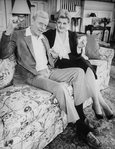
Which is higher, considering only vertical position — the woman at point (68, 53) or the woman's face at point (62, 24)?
the woman's face at point (62, 24)

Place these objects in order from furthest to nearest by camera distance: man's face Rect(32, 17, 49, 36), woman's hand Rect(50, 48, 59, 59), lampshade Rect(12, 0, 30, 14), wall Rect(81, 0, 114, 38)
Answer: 1. wall Rect(81, 0, 114, 38)
2. lampshade Rect(12, 0, 30, 14)
3. woman's hand Rect(50, 48, 59, 59)
4. man's face Rect(32, 17, 49, 36)

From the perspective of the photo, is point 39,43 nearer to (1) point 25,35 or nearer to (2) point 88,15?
(1) point 25,35

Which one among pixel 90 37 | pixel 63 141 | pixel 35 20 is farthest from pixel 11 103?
pixel 90 37

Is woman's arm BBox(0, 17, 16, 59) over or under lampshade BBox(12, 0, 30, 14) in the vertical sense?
under

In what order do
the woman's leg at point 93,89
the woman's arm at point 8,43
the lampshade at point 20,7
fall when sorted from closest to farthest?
the woman's arm at point 8,43 → the woman's leg at point 93,89 → the lampshade at point 20,7

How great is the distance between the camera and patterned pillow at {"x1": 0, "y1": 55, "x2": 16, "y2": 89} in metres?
1.55

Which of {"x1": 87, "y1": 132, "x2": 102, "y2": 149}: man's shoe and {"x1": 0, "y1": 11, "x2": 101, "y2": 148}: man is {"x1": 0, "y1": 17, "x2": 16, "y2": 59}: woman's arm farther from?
{"x1": 87, "y1": 132, "x2": 102, "y2": 149}: man's shoe

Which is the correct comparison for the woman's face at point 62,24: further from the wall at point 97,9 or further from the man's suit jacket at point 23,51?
the wall at point 97,9

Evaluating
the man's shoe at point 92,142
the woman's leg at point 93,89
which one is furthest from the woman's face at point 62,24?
the man's shoe at point 92,142

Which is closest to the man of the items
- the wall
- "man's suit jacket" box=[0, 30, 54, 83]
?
"man's suit jacket" box=[0, 30, 54, 83]

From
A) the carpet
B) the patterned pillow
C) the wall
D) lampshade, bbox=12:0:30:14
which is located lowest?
the carpet

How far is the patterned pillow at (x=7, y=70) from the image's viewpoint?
1.55 m

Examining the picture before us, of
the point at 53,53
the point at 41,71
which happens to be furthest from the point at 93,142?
the point at 53,53

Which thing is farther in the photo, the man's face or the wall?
the wall
